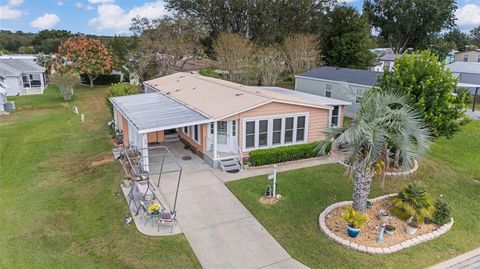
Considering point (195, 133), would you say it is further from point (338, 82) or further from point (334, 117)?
point (338, 82)

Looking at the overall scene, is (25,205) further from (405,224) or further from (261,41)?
(261,41)

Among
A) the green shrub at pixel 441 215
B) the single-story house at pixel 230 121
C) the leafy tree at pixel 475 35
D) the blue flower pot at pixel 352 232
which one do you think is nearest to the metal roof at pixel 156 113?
the single-story house at pixel 230 121

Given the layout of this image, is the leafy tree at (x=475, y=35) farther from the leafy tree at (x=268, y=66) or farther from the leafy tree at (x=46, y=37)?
the leafy tree at (x=46, y=37)

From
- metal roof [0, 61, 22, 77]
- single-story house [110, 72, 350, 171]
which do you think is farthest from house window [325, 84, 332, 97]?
metal roof [0, 61, 22, 77]

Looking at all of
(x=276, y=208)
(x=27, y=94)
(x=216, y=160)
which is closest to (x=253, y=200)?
(x=276, y=208)

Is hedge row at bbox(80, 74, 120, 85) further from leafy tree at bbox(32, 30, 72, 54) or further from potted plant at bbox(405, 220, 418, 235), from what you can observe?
potted plant at bbox(405, 220, 418, 235)

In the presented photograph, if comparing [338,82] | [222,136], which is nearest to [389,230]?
[222,136]
